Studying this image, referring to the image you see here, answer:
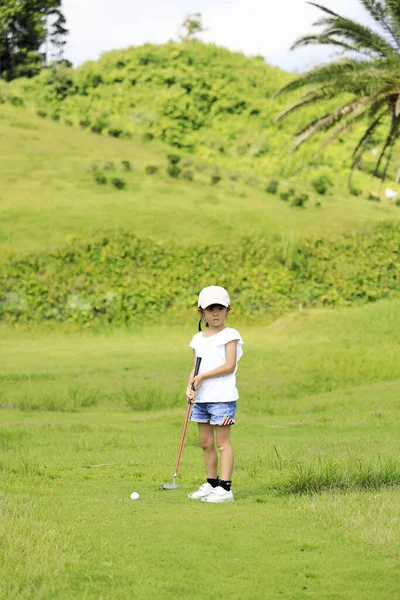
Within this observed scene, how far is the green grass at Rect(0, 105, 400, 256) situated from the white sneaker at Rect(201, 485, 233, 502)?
2111 centimetres

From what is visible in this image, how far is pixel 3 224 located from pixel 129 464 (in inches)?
835

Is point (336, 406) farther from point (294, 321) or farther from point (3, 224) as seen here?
point (3, 224)

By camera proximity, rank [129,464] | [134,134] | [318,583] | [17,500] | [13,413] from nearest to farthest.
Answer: [318,583] → [17,500] → [129,464] → [13,413] → [134,134]

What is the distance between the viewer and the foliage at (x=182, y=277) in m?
25.5

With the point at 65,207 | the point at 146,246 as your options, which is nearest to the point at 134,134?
the point at 65,207

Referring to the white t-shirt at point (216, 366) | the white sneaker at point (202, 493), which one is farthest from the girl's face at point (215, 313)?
the white sneaker at point (202, 493)

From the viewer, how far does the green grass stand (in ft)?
93.0

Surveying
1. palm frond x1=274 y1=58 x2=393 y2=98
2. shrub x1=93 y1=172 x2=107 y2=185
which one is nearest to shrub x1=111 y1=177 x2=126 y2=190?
shrub x1=93 y1=172 x2=107 y2=185

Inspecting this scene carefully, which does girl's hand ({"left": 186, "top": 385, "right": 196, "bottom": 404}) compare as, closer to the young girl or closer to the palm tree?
the young girl

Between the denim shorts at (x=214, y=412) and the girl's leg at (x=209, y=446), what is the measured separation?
7cm

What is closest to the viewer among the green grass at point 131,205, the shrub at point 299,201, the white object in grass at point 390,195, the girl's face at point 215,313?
the girl's face at point 215,313

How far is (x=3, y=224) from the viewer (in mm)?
28609

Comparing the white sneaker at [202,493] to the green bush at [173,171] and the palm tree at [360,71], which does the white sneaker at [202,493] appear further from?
the green bush at [173,171]

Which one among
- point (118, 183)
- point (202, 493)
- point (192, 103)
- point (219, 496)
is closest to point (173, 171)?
point (118, 183)
